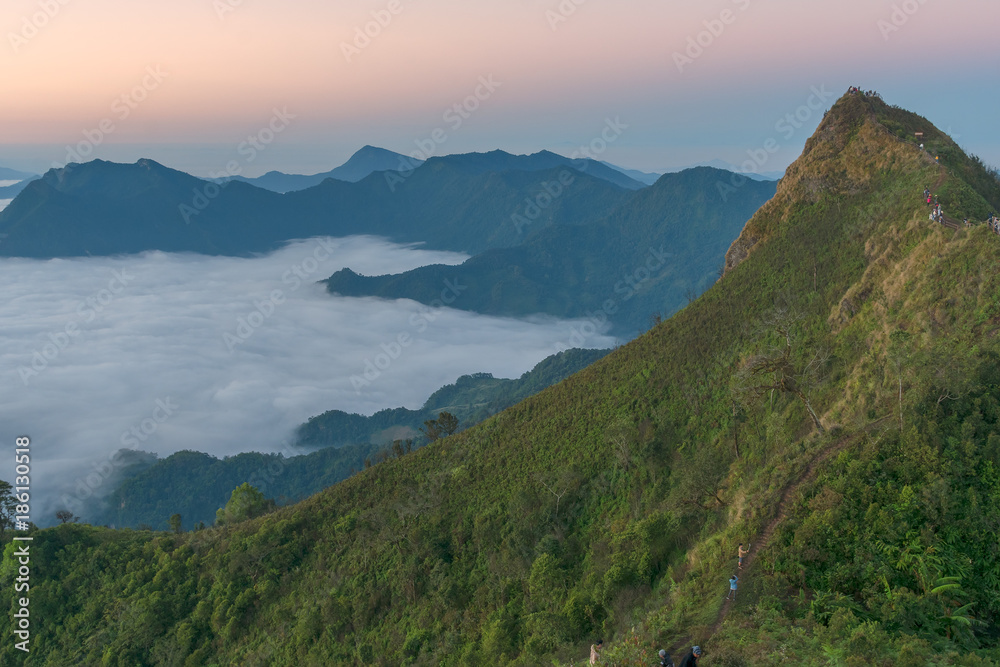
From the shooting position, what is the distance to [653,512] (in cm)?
4381

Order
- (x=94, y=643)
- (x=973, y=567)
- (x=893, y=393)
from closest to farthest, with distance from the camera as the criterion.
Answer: (x=973, y=567) < (x=893, y=393) < (x=94, y=643)

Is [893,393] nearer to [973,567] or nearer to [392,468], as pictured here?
[973,567]

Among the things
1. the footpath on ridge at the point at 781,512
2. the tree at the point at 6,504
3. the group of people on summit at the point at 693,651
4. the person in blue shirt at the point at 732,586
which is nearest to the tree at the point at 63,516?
the tree at the point at 6,504

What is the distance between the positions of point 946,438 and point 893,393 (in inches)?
263

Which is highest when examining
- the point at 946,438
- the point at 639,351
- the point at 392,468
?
the point at 639,351

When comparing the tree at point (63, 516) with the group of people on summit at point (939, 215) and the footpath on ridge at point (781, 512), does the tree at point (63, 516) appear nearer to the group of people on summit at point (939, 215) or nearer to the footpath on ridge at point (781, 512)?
the footpath on ridge at point (781, 512)

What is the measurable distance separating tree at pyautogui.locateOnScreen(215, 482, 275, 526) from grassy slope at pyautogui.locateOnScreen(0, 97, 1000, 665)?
1673cm

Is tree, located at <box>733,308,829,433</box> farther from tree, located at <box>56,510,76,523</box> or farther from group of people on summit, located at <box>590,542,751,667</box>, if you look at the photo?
tree, located at <box>56,510,76,523</box>

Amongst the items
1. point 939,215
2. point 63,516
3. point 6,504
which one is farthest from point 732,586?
point 63,516

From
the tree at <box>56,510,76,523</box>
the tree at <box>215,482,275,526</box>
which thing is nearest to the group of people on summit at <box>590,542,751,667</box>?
the tree at <box>215,482,275,526</box>

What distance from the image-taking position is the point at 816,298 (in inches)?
2245

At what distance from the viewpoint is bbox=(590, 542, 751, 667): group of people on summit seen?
714 inches

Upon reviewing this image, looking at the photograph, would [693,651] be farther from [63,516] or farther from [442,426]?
[63,516]

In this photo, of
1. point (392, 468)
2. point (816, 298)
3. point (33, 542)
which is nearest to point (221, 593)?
point (392, 468)
